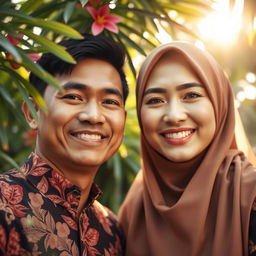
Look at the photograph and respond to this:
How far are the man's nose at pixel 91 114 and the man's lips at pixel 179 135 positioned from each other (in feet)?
0.94

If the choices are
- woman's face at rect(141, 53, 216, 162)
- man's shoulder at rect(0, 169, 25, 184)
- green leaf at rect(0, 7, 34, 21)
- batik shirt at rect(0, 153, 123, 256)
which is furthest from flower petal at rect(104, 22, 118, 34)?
man's shoulder at rect(0, 169, 25, 184)

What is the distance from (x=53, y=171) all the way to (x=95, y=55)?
0.53 meters

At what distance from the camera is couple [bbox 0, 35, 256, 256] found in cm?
187

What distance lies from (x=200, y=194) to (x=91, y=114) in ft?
1.83

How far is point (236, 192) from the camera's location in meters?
1.88

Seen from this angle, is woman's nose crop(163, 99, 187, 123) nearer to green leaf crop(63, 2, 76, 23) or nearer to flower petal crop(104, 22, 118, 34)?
flower petal crop(104, 22, 118, 34)

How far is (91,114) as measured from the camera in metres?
1.93

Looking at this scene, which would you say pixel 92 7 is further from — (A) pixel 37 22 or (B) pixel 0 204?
(B) pixel 0 204

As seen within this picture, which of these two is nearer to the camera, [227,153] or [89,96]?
[89,96]

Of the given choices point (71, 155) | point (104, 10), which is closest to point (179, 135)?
point (71, 155)

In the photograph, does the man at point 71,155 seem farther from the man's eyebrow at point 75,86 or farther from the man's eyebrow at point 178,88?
the man's eyebrow at point 178,88

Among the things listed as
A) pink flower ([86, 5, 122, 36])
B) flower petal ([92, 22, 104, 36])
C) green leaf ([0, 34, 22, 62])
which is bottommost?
green leaf ([0, 34, 22, 62])

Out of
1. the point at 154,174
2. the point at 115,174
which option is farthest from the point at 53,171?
the point at 115,174

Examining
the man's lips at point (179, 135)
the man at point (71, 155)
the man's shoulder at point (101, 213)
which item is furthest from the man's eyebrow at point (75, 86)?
the man's shoulder at point (101, 213)
